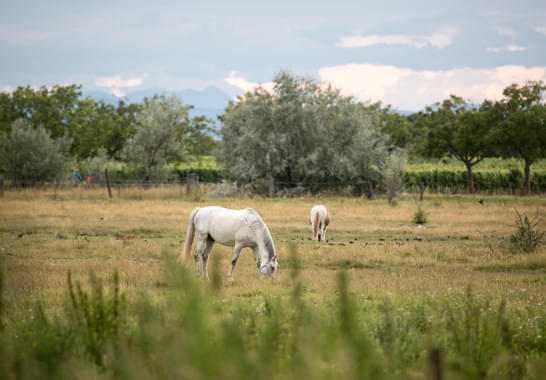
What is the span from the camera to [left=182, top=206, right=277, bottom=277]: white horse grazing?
11531 mm

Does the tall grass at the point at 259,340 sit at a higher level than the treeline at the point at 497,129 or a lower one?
lower

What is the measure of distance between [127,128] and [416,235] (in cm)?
5370

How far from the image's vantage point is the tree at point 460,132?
46094mm

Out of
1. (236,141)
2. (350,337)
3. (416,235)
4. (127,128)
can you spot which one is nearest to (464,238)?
(416,235)

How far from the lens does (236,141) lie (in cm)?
4322

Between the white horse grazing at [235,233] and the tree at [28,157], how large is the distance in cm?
3172

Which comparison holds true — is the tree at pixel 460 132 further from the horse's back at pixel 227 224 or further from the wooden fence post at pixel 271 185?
the horse's back at pixel 227 224

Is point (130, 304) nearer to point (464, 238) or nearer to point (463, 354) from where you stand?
point (463, 354)

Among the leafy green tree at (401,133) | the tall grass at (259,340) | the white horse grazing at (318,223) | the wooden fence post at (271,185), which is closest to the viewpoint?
the tall grass at (259,340)

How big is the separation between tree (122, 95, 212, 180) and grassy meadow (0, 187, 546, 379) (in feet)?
60.0

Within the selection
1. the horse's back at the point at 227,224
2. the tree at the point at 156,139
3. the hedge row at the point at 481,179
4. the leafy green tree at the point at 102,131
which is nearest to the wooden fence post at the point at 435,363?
the horse's back at the point at 227,224

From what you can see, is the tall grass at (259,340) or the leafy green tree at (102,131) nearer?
the tall grass at (259,340)

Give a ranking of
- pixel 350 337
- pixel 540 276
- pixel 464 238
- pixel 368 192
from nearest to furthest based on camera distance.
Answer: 1. pixel 350 337
2. pixel 540 276
3. pixel 464 238
4. pixel 368 192

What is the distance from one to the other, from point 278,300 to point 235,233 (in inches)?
299
